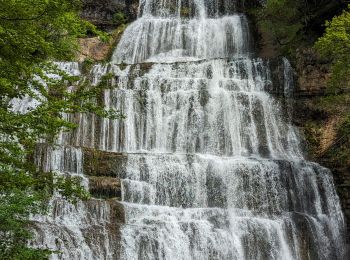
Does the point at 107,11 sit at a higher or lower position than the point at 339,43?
higher

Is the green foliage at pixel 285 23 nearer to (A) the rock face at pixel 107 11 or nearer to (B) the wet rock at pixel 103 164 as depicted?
(A) the rock face at pixel 107 11

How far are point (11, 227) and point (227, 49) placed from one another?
2218 cm

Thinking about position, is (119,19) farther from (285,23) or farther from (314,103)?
(314,103)

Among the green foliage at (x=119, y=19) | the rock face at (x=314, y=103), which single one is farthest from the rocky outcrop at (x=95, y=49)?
the rock face at (x=314, y=103)

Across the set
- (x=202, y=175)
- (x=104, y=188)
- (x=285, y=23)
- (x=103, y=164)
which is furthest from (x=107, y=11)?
(x=104, y=188)

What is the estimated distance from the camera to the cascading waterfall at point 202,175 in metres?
13.2

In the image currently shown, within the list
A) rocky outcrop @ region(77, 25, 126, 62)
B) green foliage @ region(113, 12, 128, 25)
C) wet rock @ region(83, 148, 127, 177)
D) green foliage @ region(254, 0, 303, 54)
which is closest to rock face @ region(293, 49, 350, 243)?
green foliage @ region(254, 0, 303, 54)

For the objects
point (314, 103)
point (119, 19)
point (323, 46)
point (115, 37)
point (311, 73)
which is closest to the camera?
point (323, 46)

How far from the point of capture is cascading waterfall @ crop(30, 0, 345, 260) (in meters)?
13.2

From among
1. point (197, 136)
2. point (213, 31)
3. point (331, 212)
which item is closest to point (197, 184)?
point (197, 136)

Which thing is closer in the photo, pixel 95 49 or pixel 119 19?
pixel 95 49

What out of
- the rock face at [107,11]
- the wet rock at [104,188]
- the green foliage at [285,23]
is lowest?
the wet rock at [104,188]

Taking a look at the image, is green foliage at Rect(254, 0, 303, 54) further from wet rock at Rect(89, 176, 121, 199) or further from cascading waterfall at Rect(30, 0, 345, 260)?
wet rock at Rect(89, 176, 121, 199)

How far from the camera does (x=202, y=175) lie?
53.9 ft
